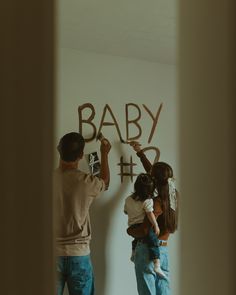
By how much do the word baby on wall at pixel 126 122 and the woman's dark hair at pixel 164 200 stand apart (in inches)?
12.2

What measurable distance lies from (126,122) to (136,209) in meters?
0.57

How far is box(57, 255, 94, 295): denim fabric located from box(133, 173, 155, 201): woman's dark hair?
46 cm

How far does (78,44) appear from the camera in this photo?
8.04 feet

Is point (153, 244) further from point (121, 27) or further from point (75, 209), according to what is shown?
point (121, 27)

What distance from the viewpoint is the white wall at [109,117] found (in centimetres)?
252

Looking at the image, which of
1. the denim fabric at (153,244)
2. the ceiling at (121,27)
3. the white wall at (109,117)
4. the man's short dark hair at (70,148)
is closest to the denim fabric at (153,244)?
the denim fabric at (153,244)

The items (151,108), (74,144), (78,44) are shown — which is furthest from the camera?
(151,108)

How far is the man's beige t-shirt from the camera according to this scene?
193cm

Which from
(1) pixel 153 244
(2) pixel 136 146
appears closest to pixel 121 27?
(2) pixel 136 146
